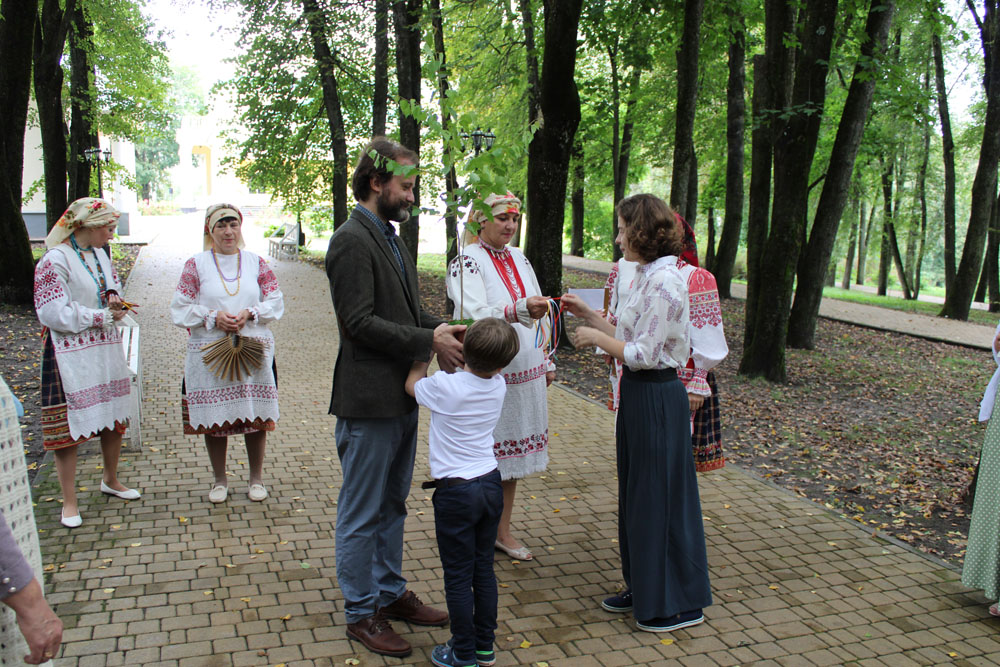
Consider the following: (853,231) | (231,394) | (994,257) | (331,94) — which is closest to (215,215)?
(231,394)

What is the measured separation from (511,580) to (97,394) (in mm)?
2949

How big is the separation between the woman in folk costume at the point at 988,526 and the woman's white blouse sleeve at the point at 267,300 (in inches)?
170

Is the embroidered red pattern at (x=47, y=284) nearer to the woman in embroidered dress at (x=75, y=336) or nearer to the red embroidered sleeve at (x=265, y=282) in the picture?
the woman in embroidered dress at (x=75, y=336)

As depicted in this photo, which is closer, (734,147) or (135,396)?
(135,396)

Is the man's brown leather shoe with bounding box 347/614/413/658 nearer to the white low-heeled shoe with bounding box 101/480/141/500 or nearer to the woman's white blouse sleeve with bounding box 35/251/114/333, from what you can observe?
the white low-heeled shoe with bounding box 101/480/141/500

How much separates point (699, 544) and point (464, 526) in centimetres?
134

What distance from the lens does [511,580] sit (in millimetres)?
4410

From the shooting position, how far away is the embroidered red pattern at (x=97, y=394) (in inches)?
195

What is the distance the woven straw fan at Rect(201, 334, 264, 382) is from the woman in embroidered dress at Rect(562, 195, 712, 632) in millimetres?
2461

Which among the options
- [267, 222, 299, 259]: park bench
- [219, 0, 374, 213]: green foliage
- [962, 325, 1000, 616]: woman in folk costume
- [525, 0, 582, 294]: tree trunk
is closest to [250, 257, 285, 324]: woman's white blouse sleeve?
[962, 325, 1000, 616]: woman in folk costume

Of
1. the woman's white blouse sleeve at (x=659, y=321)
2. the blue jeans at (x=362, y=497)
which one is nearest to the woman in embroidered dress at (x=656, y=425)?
the woman's white blouse sleeve at (x=659, y=321)

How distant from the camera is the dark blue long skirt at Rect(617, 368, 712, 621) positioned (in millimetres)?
3795

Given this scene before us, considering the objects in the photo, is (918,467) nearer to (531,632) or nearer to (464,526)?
(531,632)

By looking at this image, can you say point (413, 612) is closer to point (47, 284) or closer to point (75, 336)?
point (75, 336)
